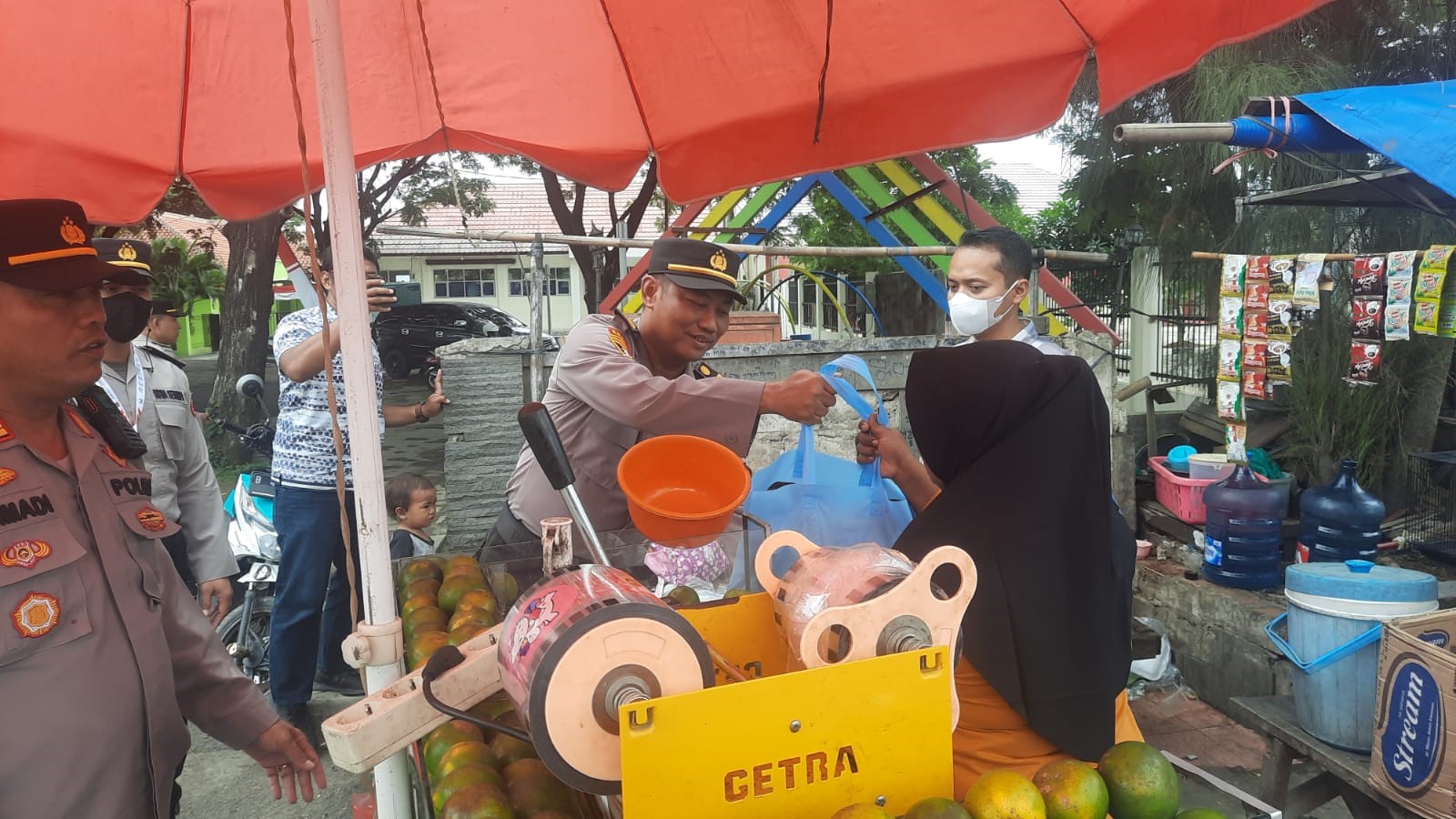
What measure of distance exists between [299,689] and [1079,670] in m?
3.68

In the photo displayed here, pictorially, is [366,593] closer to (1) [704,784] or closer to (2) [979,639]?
(1) [704,784]

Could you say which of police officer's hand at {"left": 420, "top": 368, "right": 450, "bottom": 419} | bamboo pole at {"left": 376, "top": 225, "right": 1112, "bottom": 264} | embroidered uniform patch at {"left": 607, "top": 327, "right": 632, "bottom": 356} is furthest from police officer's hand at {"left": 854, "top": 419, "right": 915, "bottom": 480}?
police officer's hand at {"left": 420, "top": 368, "right": 450, "bottom": 419}

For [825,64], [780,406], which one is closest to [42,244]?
[780,406]

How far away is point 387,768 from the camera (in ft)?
5.28

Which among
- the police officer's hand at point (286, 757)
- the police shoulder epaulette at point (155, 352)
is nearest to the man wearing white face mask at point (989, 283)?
the police officer's hand at point (286, 757)

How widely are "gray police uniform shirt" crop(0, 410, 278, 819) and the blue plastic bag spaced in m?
1.44

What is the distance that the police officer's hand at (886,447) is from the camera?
2275mm

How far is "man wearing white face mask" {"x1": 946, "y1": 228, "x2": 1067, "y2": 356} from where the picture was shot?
106 inches

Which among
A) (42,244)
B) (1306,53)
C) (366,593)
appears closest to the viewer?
(366,593)

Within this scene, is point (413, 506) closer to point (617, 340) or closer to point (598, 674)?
point (617, 340)

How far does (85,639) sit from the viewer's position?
1674 mm

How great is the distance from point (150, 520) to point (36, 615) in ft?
1.00

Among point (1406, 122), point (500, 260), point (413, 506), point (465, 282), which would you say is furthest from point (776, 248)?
point (465, 282)

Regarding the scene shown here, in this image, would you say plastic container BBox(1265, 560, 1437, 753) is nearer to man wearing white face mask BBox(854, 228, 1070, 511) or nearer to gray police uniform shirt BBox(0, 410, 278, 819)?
man wearing white face mask BBox(854, 228, 1070, 511)
